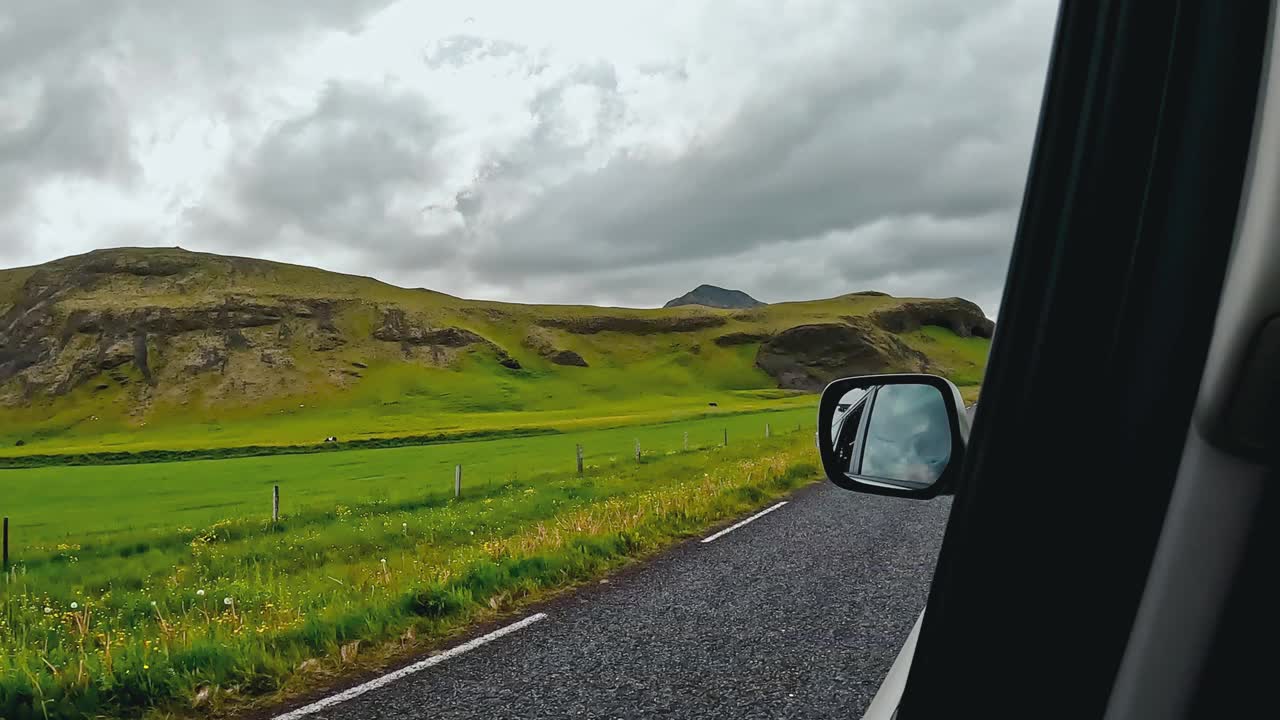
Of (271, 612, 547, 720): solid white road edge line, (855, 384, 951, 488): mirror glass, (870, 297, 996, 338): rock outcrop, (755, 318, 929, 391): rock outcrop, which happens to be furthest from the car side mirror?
(870, 297, 996, 338): rock outcrop

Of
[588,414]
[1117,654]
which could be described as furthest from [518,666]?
[588,414]

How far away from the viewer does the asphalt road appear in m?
4.69

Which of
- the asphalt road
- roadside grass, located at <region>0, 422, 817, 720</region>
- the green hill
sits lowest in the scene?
the green hill

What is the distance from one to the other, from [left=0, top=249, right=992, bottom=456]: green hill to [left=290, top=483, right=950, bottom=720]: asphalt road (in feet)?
228

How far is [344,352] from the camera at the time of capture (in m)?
128

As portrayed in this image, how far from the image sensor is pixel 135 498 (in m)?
29.3

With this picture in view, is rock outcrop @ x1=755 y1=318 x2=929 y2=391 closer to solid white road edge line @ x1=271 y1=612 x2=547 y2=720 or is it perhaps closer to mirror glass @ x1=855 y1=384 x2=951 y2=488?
solid white road edge line @ x1=271 y1=612 x2=547 y2=720

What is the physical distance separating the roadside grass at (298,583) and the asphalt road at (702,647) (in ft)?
2.65

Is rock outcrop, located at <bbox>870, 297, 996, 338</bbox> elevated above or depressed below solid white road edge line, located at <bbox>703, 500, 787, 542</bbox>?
above

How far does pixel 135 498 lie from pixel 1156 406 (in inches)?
1390

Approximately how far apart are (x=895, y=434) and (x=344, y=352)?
135 metres

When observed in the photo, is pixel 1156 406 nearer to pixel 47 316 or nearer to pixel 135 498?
pixel 135 498

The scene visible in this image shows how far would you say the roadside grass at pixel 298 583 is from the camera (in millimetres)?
5055

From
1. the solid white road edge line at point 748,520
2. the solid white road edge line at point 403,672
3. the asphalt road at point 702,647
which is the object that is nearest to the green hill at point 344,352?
the solid white road edge line at point 748,520
